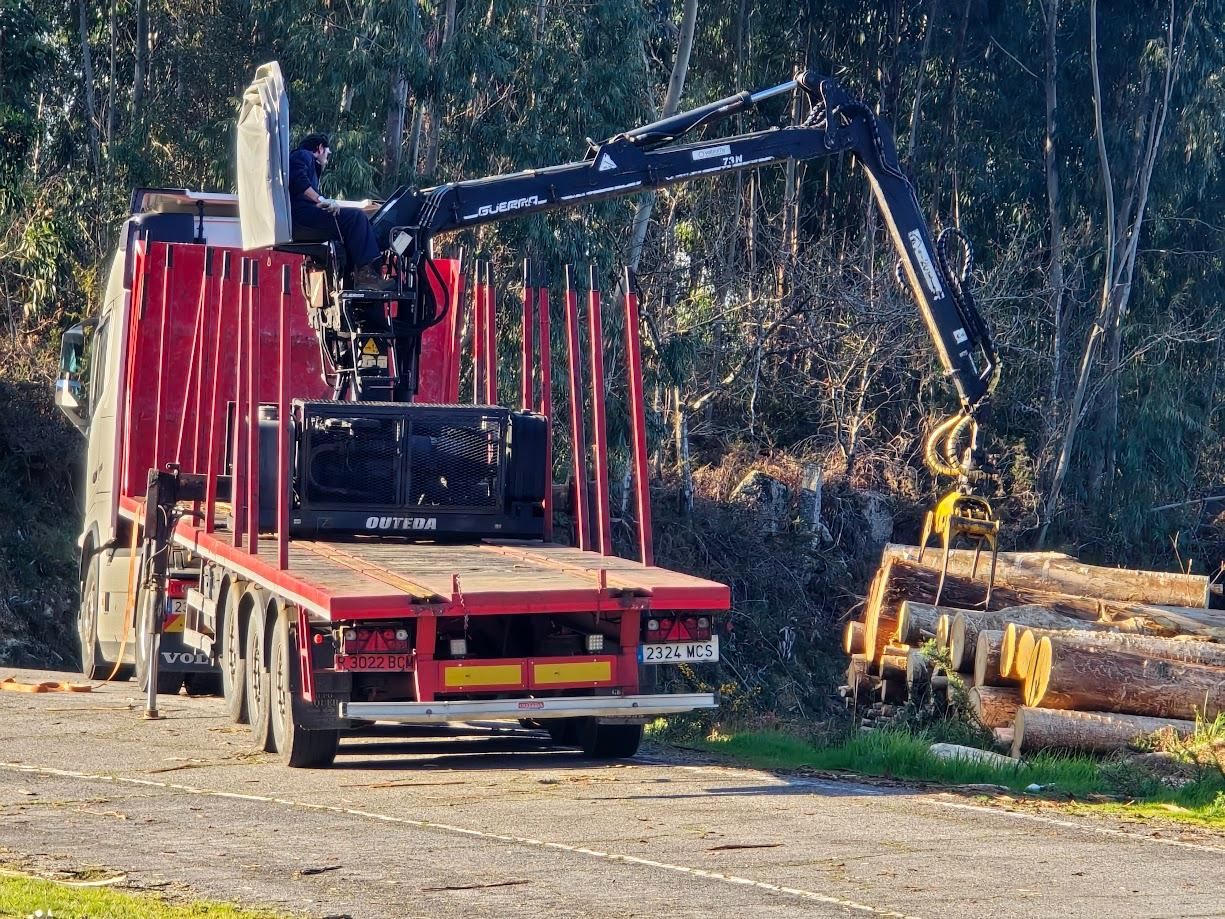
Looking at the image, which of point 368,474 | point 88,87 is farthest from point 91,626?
point 88,87

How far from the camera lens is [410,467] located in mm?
12680

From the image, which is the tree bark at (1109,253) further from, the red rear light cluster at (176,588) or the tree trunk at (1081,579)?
the red rear light cluster at (176,588)

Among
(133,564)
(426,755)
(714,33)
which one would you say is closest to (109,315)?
(133,564)

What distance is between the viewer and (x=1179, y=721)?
12984mm

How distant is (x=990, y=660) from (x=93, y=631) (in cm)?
836

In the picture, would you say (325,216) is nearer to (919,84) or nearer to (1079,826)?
(1079,826)

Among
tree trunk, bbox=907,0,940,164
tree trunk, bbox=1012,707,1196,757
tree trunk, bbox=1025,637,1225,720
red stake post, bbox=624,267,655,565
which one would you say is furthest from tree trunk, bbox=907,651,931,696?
tree trunk, bbox=907,0,940,164

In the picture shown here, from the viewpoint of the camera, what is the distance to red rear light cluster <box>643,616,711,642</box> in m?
10.8

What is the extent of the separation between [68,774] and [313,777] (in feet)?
4.68

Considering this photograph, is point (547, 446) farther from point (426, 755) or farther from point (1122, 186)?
point (1122, 186)

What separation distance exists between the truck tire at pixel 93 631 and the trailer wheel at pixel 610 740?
647 centimetres

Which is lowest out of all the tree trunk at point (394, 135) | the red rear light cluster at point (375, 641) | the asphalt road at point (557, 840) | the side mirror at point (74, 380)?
the asphalt road at point (557, 840)

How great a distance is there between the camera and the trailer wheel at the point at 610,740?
1168 centimetres

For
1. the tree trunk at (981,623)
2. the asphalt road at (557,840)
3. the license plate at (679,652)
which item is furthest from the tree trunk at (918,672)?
the license plate at (679,652)
